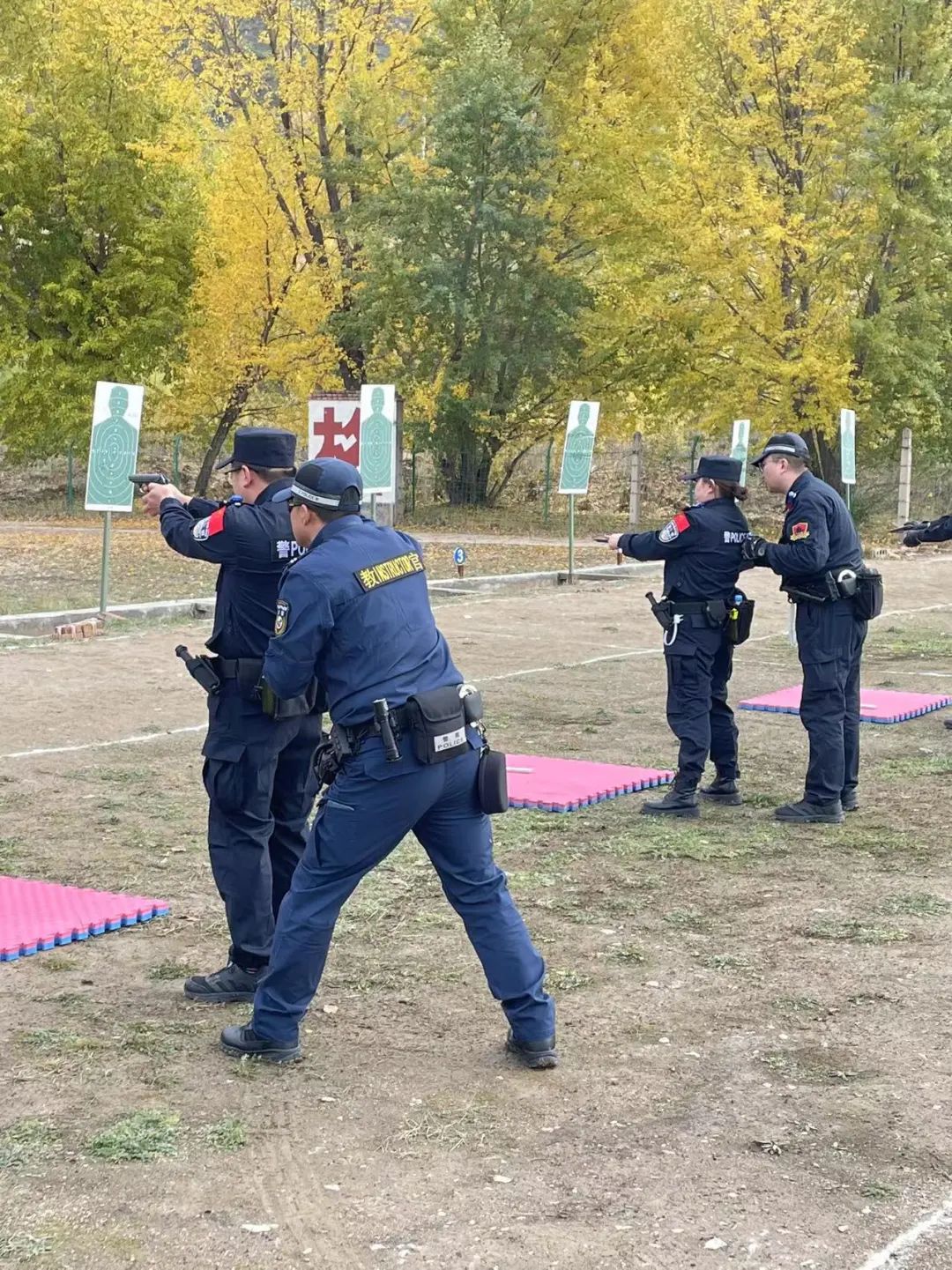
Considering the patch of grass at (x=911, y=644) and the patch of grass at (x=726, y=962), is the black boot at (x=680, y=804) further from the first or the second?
the patch of grass at (x=911, y=644)

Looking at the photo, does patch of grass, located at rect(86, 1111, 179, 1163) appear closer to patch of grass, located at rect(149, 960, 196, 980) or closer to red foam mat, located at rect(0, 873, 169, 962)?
patch of grass, located at rect(149, 960, 196, 980)

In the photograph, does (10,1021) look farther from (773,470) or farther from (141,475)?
(773,470)

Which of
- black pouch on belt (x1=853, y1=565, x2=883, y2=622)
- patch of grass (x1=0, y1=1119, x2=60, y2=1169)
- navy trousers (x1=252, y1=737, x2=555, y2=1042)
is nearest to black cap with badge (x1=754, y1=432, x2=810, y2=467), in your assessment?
black pouch on belt (x1=853, y1=565, x2=883, y2=622)

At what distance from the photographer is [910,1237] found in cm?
378

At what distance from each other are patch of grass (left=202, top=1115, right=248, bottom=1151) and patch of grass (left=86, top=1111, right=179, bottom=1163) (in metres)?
0.09

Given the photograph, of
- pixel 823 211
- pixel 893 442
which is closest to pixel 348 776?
pixel 823 211

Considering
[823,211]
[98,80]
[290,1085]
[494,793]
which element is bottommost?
[290,1085]

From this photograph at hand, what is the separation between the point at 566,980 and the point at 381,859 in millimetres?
1296

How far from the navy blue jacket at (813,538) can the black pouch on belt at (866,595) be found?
73 mm

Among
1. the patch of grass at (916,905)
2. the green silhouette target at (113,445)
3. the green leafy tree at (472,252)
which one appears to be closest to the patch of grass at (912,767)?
the patch of grass at (916,905)

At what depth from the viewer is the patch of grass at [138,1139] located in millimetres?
4195

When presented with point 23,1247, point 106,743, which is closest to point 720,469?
point 106,743

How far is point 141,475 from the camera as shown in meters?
6.22

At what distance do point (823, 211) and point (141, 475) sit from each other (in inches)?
1019
